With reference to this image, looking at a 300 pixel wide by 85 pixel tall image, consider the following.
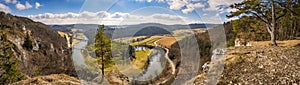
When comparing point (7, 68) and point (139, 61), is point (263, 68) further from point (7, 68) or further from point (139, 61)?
point (7, 68)

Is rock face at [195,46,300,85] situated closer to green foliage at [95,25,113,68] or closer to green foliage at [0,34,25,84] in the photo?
green foliage at [95,25,113,68]

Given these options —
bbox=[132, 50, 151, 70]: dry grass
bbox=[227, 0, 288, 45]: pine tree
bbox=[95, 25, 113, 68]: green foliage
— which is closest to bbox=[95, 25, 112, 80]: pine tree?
bbox=[95, 25, 113, 68]: green foliage

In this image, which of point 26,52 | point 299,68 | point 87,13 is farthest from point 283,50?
point 26,52

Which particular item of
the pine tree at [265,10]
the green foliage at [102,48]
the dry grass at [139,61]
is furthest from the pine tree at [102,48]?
the pine tree at [265,10]

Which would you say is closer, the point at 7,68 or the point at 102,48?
the point at 102,48

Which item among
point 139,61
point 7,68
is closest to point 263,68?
point 139,61

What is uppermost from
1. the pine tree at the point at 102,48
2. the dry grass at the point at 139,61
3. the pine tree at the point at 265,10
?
the pine tree at the point at 265,10

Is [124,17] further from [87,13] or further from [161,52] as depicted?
[161,52]

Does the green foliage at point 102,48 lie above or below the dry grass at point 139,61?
above

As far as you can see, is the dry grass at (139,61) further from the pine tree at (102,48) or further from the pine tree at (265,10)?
the pine tree at (265,10)
